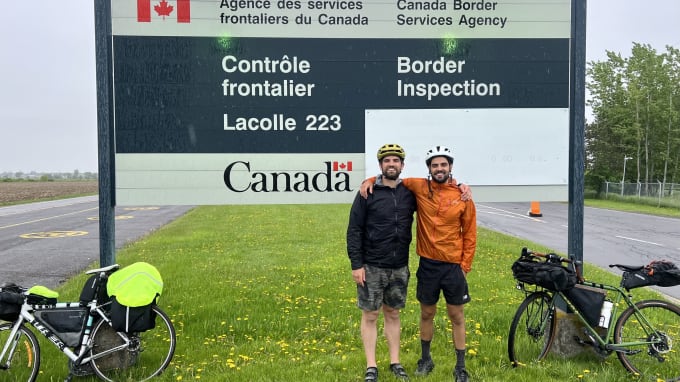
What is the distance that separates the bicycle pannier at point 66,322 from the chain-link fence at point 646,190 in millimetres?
34492

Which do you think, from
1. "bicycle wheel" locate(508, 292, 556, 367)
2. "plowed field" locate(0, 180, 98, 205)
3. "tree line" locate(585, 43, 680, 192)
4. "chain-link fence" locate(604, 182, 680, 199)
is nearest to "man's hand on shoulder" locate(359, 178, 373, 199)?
"bicycle wheel" locate(508, 292, 556, 367)

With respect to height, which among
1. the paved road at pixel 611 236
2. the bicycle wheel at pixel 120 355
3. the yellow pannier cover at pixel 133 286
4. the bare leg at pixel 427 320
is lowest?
the paved road at pixel 611 236

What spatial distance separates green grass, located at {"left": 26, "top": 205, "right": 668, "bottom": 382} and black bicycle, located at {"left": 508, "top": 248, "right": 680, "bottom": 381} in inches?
7.9

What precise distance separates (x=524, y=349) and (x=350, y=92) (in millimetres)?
3079

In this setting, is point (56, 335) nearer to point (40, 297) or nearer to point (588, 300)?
point (40, 297)

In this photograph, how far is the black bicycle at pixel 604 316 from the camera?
418 cm

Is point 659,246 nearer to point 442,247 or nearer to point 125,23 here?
point 442,247

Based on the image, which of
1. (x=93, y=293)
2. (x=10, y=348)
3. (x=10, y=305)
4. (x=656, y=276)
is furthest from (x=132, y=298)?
(x=656, y=276)

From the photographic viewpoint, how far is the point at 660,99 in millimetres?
45562

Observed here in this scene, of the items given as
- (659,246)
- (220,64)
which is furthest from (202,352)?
(659,246)

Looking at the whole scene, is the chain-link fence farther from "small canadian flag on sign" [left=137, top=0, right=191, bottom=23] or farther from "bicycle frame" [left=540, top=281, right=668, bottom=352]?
"small canadian flag on sign" [left=137, top=0, right=191, bottom=23]

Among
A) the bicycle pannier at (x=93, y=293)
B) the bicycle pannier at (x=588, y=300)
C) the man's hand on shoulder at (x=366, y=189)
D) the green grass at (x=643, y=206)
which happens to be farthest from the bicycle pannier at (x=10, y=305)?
the green grass at (x=643, y=206)

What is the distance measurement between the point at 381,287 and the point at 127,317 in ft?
6.65

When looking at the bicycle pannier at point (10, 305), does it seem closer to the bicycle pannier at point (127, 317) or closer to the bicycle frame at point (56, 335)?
the bicycle frame at point (56, 335)
